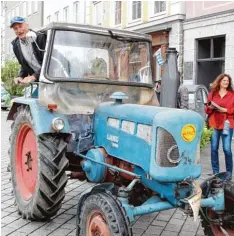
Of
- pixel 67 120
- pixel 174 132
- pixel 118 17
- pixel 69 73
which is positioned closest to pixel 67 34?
pixel 69 73

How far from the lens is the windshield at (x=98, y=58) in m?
4.37

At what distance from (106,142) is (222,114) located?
328cm

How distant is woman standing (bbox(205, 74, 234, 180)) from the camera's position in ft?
21.9

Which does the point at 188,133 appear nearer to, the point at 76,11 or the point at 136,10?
the point at 136,10

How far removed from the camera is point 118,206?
123 inches

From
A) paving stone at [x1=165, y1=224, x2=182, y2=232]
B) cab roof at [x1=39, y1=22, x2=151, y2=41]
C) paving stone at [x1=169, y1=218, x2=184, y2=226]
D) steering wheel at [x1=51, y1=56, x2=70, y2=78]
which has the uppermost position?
cab roof at [x1=39, y1=22, x2=151, y2=41]

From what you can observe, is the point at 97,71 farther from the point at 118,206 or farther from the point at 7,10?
the point at 7,10

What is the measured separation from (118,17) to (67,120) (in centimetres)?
1612

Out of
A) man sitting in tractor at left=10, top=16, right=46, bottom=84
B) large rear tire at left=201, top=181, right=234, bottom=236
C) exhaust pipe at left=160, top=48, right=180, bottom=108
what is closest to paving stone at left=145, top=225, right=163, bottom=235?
large rear tire at left=201, top=181, right=234, bottom=236

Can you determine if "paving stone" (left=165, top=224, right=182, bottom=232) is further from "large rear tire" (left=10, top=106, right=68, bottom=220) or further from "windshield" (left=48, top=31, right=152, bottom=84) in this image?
"windshield" (left=48, top=31, right=152, bottom=84)

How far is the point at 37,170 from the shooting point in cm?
418

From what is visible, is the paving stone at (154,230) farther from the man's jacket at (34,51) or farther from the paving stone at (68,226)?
the man's jacket at (34,51)

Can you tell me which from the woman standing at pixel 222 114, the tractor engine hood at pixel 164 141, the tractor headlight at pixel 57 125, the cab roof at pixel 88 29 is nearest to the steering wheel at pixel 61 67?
the cab roof at pixel 88 29

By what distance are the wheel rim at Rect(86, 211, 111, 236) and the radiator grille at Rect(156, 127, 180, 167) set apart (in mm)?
630
